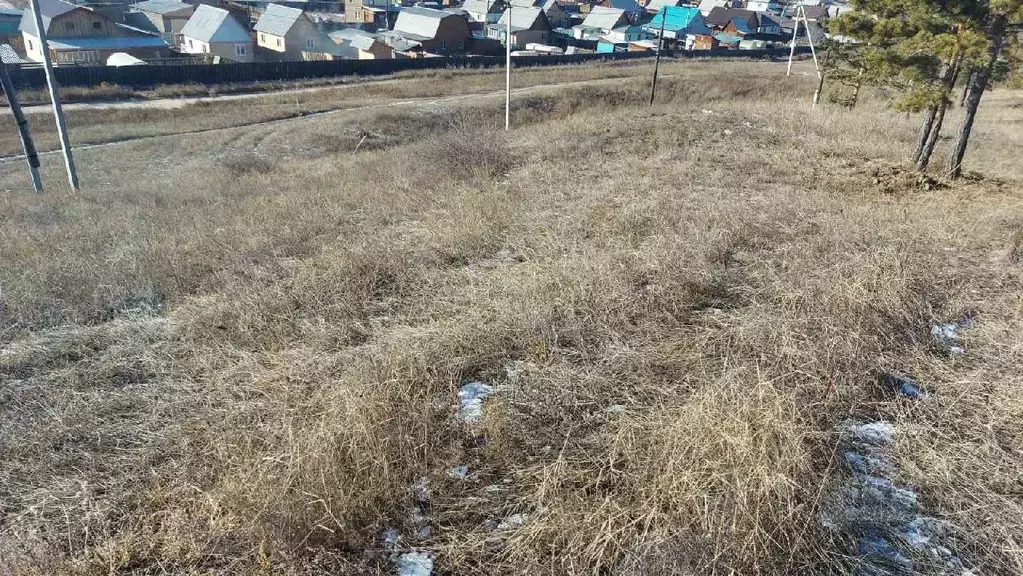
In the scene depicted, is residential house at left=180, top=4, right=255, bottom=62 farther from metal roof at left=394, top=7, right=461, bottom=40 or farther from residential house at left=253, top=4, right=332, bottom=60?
metal roof at left=394, top=7, right=461, bottom=40

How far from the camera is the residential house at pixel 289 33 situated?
45.7 meters

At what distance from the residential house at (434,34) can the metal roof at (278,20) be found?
718 cm

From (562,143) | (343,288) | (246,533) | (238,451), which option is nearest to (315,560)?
(246,533)

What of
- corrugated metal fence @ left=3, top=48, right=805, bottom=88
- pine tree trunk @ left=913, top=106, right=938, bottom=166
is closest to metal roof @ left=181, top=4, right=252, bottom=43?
corrugated metal fence @ left=3, top=48, right=805, bottom=88

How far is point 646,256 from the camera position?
5.81m

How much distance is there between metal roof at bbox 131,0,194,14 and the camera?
51000 millimetres

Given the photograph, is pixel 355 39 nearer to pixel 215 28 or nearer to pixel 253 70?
pixel 215 28

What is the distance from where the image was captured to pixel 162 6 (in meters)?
52.2

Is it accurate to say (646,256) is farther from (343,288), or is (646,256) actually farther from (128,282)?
(128,282)

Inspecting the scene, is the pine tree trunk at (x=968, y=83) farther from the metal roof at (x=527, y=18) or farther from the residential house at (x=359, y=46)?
the metal roof at (x=527, y=18)

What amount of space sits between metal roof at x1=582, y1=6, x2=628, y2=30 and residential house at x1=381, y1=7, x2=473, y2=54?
17.3m

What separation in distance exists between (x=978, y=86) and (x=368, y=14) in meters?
68.7

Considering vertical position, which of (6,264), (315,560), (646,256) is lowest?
(6,264)

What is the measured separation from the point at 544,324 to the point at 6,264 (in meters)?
7.30
